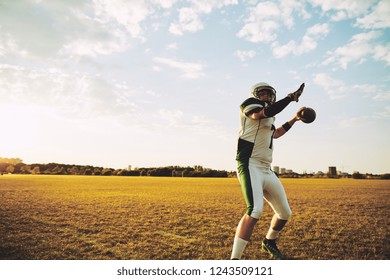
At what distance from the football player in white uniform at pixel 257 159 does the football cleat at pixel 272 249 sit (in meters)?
0.01

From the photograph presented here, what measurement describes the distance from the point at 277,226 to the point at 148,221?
12.5 ft

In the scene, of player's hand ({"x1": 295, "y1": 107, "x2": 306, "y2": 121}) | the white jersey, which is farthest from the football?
the white jersey

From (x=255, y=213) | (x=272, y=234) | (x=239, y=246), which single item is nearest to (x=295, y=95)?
(x=255, y=213)

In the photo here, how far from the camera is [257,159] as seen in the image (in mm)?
3957

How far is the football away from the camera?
441 centimetres

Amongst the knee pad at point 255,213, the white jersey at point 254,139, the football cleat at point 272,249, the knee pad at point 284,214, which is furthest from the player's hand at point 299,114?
the football cleat at point 272,249

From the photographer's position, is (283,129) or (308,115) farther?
(283,129)

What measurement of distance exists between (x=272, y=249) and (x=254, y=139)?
1.73 meters

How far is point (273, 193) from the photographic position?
409 centimetres

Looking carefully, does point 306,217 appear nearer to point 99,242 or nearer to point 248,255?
point 248,255

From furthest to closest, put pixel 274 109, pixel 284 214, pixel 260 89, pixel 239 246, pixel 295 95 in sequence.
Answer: pixel 284 214 → pixel 260 89 → pixel 295 95 → pixel 239 246 → pixel 274 109

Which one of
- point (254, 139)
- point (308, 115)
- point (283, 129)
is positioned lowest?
Result: point (254, 139)

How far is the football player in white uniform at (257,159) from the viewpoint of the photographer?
3.63 metres

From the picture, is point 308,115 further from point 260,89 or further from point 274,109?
point 274,109
